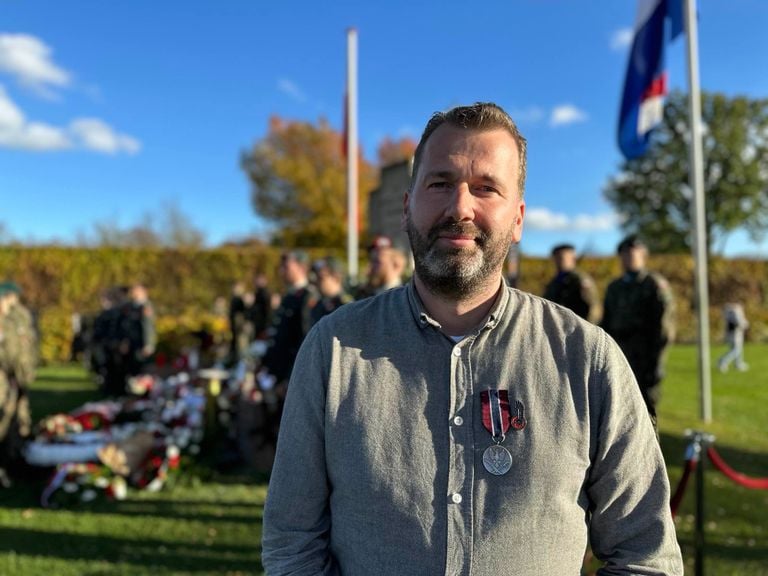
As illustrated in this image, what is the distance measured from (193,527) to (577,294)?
4083 millimetres

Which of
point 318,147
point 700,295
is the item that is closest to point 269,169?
point 318,147

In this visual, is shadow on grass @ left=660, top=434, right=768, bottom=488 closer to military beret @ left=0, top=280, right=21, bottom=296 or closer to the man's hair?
the man's hair

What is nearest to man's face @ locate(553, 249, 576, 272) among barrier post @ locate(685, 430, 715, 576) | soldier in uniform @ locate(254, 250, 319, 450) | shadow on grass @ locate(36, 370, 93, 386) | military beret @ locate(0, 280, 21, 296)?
soldier in uniform @ locate(254, 250, 319, 450)

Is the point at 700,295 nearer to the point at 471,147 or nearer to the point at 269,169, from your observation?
the point at 471,147

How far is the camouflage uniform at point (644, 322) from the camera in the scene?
6082 millimetres

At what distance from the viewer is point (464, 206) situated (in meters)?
1.42

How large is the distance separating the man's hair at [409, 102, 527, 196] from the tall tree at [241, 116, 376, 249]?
3306 cm

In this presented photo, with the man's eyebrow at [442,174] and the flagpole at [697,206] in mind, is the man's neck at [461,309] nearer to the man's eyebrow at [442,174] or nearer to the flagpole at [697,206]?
the man's eyebrow at [442,174]

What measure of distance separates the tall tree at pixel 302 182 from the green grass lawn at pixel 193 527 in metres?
28.7

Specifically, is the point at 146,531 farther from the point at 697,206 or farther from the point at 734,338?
the point at 734,338

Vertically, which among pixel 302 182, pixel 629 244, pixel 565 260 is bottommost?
pixel 565 260

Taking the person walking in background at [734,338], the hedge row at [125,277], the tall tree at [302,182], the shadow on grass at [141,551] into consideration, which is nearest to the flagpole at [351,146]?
the shadow on grass at [141,551]

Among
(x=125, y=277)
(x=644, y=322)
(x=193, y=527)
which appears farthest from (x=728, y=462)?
(x=125, y=277)

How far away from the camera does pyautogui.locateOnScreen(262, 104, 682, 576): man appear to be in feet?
4.45
